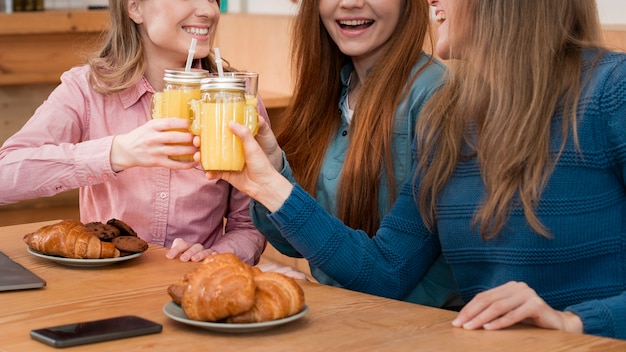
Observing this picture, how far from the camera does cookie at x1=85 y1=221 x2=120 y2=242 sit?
182 centimetres

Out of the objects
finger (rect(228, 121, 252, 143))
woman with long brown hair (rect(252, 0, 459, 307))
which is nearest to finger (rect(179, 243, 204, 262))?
woman with long brown hair (rect(252, 0, 459, 307))

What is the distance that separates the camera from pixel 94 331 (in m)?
1.35

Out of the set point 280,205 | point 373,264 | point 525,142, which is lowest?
point 373,264

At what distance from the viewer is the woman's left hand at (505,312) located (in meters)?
1.40

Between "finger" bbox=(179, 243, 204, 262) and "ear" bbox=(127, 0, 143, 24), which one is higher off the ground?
"ear" bbox=(127, 0, 143, 24)

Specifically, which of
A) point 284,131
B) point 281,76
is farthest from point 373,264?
point 281,76

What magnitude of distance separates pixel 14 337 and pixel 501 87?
891 millimetres

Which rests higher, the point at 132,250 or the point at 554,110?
the point at 554,110

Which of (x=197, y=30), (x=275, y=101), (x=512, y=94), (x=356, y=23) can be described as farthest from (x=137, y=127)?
(x=275, y=101)

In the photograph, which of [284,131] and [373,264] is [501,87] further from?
[284,131]

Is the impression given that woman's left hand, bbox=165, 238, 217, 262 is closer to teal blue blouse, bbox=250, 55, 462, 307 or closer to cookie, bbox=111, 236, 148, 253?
cookie, bbox=111, 236, 148, 253

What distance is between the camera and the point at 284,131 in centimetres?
231

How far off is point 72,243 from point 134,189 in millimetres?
454

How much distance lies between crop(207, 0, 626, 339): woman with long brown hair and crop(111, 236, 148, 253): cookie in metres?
0.22
